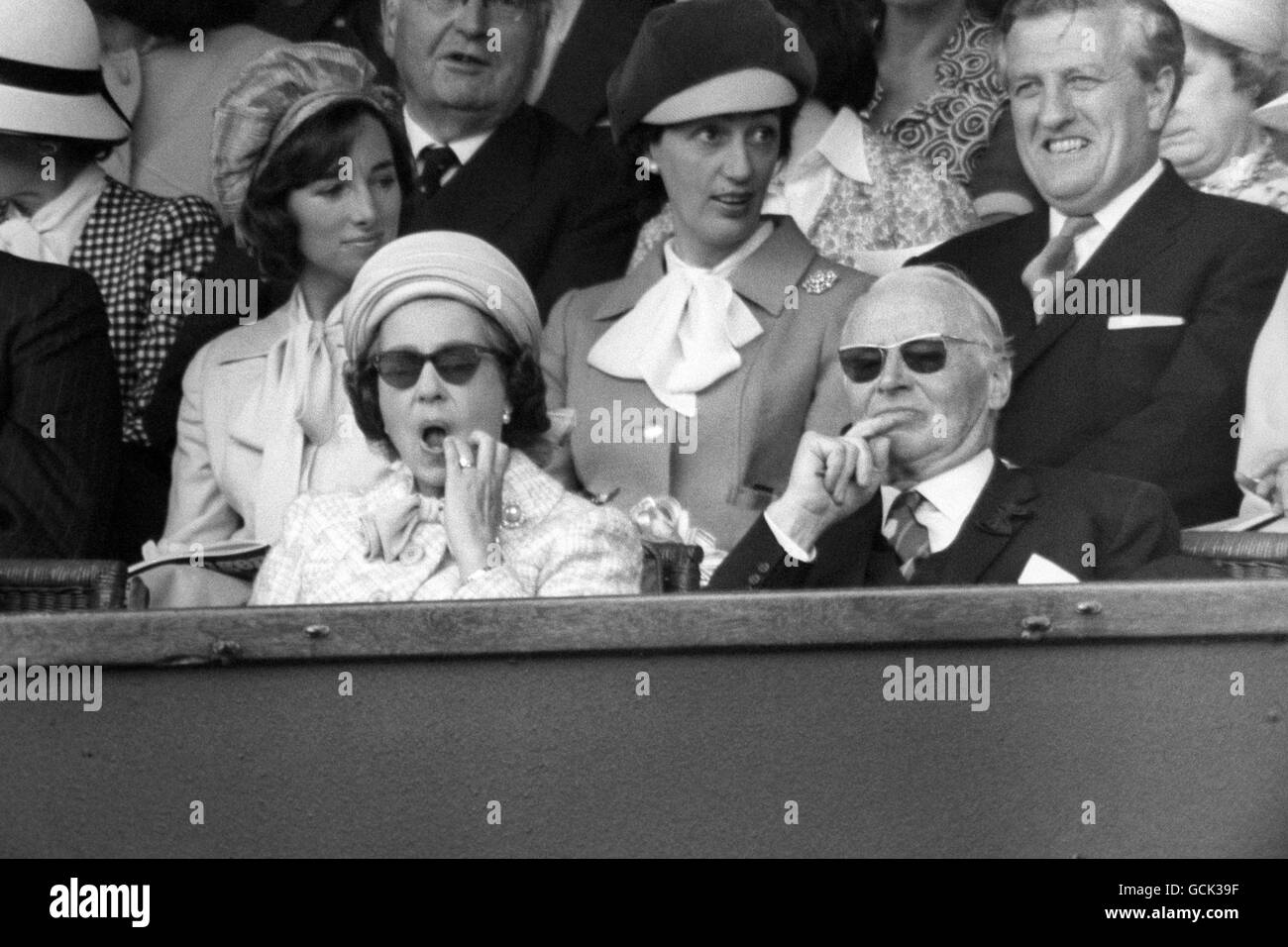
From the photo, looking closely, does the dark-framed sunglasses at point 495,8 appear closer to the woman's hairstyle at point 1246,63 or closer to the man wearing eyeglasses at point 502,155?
the man wearing eyeglasses at point 502,155

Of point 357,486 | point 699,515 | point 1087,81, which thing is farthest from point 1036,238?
Answer: point 357,486

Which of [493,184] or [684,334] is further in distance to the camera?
[493,184]

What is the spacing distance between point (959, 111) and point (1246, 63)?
685mm

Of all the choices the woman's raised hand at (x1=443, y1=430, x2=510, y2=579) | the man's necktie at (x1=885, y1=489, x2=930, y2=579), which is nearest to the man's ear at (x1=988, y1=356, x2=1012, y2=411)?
the man's necktie at (x1=885, y1=489, x2=930, y2=579)

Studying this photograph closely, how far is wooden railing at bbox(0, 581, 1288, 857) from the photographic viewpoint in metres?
6.57

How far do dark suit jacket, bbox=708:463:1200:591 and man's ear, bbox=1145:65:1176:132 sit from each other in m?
1.01

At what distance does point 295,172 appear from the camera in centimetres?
798

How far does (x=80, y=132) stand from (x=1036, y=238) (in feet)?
7.71

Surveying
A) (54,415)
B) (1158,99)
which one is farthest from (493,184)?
(1158,99)

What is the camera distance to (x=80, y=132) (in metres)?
8.20

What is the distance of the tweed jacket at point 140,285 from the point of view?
8.19m

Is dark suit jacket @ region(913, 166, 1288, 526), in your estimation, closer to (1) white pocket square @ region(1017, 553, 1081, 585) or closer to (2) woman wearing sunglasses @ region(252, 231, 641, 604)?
(1) white pocket square @ region(1017, 553, 1081, 585)

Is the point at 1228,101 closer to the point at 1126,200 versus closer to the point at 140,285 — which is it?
the point at 1126,200

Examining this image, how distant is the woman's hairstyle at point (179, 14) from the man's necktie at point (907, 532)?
245 centimetres
